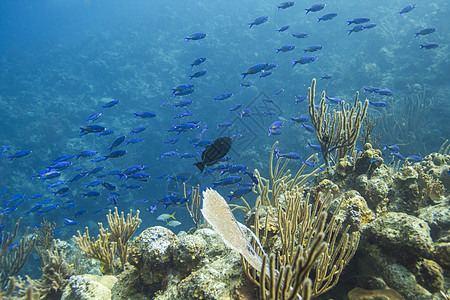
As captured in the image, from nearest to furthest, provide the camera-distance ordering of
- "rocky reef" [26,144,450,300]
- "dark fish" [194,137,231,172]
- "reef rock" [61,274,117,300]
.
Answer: "rocky reef" [26,144,450,300], "reef rock" [61,274,117,300], "dark fish" [194,137,231,172]

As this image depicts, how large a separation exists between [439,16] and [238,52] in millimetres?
19012

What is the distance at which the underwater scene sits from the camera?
213 cm

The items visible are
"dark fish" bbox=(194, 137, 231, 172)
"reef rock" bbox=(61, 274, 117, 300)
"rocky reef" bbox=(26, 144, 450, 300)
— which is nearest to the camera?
"rocky reef" bbox=(26, 144, 450, 300)

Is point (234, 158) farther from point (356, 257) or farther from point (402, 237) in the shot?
point (402, 237)

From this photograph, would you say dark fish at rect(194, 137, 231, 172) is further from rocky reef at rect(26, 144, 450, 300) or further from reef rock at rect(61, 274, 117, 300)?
reef rock at rect(61, 274, 117, 300)

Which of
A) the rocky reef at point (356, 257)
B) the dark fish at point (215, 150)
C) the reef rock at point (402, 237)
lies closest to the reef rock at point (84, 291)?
the rocky reef at point (356, 257)

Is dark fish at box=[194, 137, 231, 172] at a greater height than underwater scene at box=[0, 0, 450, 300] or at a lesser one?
greater

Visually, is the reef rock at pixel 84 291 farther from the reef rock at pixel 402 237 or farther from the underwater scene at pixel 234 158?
the reef rock at pixel 402 237

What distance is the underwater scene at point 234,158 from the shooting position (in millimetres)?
2127

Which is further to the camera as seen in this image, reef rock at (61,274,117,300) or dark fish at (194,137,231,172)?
dark fish at (194,137,231,172)

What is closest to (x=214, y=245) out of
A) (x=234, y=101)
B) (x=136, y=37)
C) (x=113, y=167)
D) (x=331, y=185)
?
(x=331, y=185)

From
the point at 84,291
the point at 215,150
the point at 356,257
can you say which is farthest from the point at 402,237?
the point at 84,291

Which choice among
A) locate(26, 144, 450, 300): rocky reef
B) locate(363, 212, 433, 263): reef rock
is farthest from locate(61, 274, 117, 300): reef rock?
locate(363, 212, 433, 263): reef rock

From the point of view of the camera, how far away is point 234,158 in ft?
49.4
